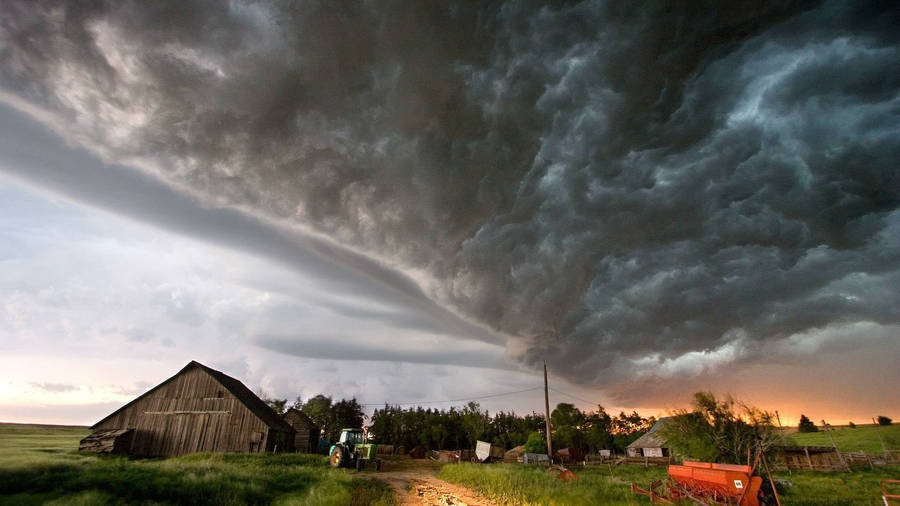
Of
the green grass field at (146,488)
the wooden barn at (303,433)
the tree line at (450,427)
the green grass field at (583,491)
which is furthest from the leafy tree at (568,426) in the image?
the green grass field at (146,488)

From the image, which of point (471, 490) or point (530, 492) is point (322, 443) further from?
point (530, 492)

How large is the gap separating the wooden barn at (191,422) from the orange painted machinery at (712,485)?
31.8 m

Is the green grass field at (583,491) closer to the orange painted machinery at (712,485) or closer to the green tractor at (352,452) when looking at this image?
the orange painted machinery at (712,485)

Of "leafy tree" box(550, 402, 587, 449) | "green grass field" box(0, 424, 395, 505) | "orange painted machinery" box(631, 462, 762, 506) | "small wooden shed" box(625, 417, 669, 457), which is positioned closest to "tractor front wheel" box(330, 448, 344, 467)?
"green grass field" box(0, 424, 395, 505)

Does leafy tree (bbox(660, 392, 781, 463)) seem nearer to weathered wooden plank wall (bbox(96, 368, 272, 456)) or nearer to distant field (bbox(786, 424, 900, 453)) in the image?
weathered wooden plank wall (bbox(96, 368, 272, 456))

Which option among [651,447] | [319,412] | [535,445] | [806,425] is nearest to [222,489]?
[535,445]

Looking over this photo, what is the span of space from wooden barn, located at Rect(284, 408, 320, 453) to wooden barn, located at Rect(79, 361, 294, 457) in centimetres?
1154

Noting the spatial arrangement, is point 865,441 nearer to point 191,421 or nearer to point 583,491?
point 583,491

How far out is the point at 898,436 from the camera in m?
74.9

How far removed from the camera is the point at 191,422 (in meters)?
36.1

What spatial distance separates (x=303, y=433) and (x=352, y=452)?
66.2 feet

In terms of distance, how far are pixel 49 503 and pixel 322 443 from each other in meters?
49.6

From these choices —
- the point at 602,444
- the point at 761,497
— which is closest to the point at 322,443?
the point at 761,497

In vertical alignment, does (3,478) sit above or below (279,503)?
above
